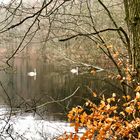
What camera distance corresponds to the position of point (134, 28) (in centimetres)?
238

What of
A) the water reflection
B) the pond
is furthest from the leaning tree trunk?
the water reflection

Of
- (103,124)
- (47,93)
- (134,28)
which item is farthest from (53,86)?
(134,28)

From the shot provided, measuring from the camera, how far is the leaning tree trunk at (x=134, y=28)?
93.2 inches

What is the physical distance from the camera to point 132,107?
2457mm

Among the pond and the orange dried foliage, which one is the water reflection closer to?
the pond

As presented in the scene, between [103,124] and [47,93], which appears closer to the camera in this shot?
[103,124]

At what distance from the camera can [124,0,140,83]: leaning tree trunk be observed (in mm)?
2366

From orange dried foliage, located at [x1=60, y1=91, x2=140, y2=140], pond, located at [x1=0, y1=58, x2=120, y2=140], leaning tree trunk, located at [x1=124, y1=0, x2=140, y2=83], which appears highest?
leaning tree trunk, located at [x1=124, y1=0, x2=140, y2=83]

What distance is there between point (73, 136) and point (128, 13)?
0.92 m

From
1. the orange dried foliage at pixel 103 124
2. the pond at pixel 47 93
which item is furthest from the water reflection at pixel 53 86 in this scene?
the orange dried foliage at pixel 103 124

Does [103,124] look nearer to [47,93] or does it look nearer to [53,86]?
[47,93]

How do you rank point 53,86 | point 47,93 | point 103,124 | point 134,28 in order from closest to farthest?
1. point 134,28
2. point 103,124
3. point 47,93
4. point 53,86

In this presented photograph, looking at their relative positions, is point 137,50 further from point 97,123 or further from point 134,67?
point 97,123

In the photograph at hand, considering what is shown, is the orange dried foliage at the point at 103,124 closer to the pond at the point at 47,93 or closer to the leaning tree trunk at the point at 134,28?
the leaning tree trunk at the point at 134,28
